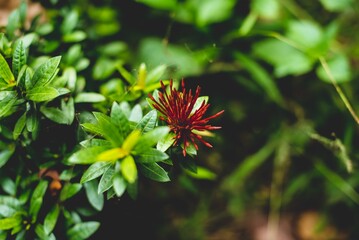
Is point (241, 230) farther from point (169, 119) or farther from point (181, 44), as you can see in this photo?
point (169, 119)

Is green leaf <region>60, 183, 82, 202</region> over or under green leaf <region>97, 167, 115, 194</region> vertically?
under

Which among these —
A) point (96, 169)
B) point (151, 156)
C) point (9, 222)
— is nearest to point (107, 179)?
point (96, 169)

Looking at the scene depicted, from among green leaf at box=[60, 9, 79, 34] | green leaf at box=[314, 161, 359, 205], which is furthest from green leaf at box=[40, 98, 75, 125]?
green leaf at box=[314, 161, 359, 205]

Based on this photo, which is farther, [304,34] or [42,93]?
[304,34]

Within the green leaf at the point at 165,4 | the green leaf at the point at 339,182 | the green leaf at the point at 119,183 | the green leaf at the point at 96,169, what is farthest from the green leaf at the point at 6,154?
the green leaf at the point at 339,182

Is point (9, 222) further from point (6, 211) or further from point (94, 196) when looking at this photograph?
point (94, 196)

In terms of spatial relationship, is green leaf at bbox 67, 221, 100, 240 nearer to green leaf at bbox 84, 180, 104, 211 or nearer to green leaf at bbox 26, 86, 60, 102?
green leaf at bbox 84, 180, 104, 211
